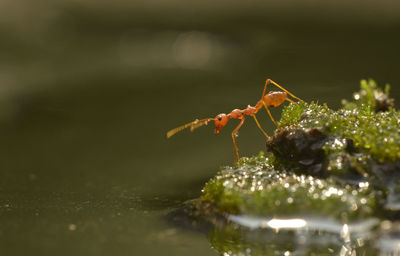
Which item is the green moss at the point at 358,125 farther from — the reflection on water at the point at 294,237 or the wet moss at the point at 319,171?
the reflection on water at the point at 294,237

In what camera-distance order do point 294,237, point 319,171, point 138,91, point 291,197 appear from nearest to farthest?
point 294,237, point 291,197, point 319,171, point 138,91

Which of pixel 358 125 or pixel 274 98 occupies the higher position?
pixel 274 98

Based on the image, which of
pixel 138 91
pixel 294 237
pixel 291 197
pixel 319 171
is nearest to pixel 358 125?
pixel 319 171

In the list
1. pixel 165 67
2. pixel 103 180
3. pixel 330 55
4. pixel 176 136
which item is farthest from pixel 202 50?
pixel 103 180

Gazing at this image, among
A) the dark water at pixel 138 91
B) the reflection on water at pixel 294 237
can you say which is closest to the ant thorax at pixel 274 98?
the dark water at pixel 138 91

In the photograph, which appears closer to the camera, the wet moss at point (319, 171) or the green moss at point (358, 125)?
the wet moss at point (319, 171)

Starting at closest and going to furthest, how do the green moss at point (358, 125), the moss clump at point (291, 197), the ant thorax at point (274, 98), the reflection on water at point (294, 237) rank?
the reflection on water at point (294, 237) < the moss clump at point (291, 197) < the green moss at point (358, 125) < the ant thorax at point (274, 98)

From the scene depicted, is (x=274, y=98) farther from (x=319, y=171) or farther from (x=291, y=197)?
(x=291, y=197)
